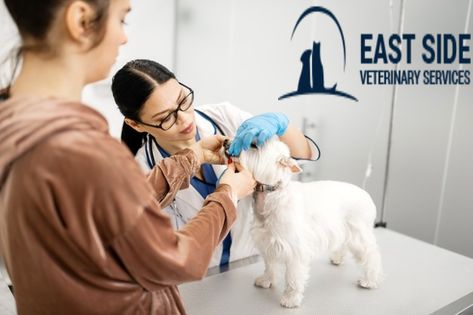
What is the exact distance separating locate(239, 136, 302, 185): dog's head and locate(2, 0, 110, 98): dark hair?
63cm

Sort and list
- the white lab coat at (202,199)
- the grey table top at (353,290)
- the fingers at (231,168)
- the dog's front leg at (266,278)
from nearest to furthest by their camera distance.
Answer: the fingers at (231,168)
the grey table top at (353,290)
the dog's front leg at (266,278)
the white lab coat at (202,199)

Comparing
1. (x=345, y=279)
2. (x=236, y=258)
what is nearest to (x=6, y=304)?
(x=236, y=258)

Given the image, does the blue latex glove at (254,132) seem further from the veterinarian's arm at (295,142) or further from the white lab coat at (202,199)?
the white lab coat at (202,199)

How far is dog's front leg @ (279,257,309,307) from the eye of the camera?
118cm

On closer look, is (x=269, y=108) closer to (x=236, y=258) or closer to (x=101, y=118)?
(x=236, y=258)

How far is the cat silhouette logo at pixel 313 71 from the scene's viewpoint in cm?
171

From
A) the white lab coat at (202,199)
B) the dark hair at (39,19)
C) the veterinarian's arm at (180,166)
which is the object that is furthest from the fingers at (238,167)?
the dark hair at (39,19)

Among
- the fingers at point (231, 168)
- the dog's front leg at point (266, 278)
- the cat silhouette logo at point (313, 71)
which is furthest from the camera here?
the cat silhouette logo at point (313, 71)

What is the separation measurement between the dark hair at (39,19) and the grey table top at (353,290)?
2.84 feet

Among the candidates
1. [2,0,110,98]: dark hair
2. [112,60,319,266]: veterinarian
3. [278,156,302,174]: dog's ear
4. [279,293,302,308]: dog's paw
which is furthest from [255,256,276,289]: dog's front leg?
[2,0,110,98]: dark hair

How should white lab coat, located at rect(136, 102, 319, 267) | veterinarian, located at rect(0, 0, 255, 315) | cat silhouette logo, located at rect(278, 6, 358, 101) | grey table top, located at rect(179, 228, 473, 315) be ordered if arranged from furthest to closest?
cat silhouette logo, located at rect(278, 6, 358, 101) < white lab coat, located at rect(136, 102, 319, 267) < grey table top, located at rect(179, 228, 473, 315) < veterinarian, located at rect(0, 0, 255, 315)

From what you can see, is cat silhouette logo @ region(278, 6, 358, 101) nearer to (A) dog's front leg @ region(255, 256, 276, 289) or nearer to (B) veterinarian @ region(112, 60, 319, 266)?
(B) veterinarian @ region(112, 60, 319, 266)

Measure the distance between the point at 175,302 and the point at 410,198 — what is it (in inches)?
62.1

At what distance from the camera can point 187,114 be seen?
1269 millimetres
